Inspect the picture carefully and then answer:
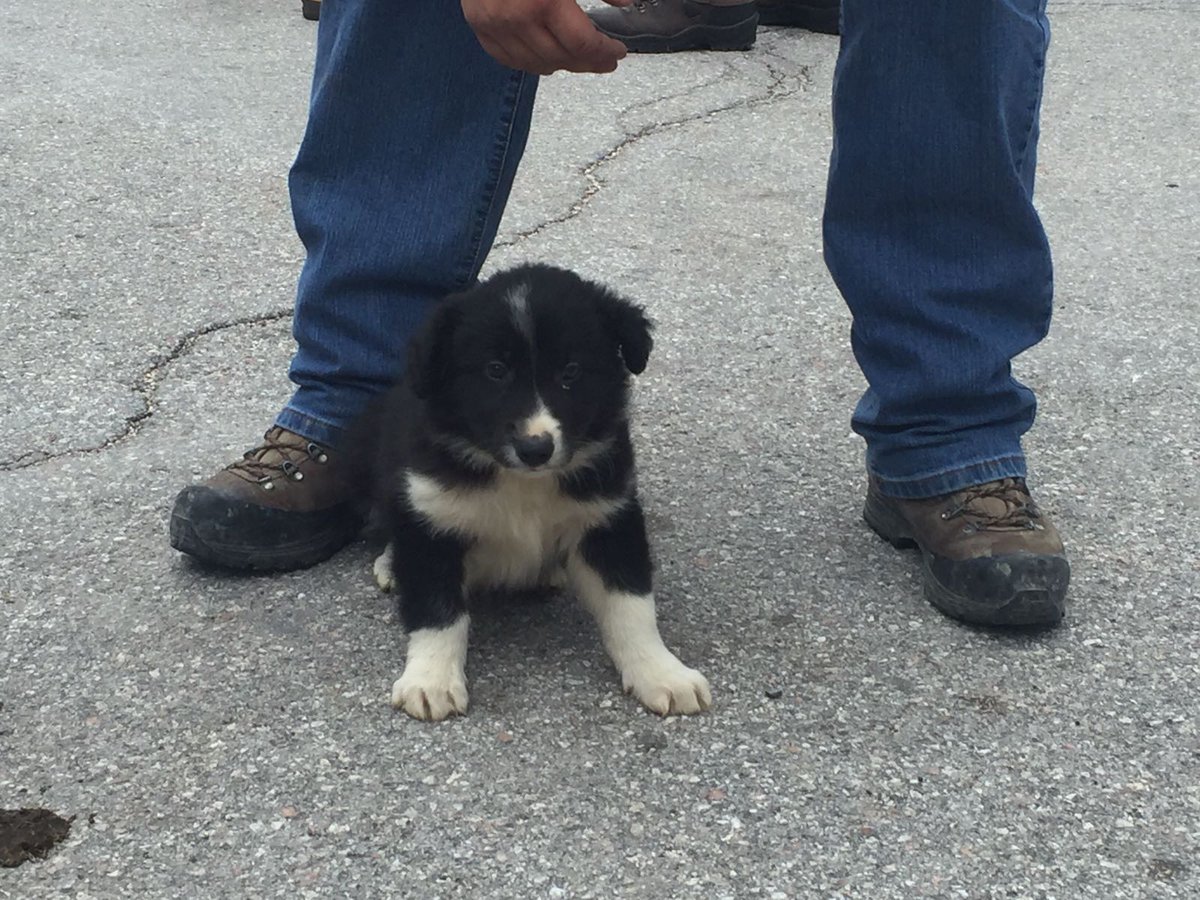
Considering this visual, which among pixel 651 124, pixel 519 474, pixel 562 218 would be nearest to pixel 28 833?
pixel 519 474

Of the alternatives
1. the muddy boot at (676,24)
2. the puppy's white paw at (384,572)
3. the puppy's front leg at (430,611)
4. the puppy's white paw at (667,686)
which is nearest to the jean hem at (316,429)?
the puppy's white paw at (384,572)

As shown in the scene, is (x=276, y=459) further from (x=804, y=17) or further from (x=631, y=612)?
(x=804, y=17)

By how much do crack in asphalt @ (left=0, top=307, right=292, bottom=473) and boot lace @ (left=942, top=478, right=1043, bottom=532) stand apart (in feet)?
5.96

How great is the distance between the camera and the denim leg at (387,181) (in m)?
2.85

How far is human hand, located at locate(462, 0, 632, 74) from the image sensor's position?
6.79ft

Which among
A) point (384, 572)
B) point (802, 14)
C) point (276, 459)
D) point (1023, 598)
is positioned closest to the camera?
point (1023, 598)

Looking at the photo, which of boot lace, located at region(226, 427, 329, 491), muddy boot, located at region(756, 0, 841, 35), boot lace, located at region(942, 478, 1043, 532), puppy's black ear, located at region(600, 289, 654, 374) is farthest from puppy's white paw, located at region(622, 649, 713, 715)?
muddy boot, located at region(756, 0, 841, 35)

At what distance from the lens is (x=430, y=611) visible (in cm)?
245

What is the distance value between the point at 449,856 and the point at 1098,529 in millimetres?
1610

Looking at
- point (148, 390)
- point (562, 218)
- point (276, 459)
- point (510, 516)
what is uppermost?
point (510, 516)

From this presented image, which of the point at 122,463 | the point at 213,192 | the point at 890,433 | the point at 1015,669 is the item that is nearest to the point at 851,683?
the point at 1015,669

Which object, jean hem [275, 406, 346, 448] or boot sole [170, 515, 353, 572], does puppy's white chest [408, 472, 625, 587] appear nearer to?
boot sole [170, 515, 353, 572]

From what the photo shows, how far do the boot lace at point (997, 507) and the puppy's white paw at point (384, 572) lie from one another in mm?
1030

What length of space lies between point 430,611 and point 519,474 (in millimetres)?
268
